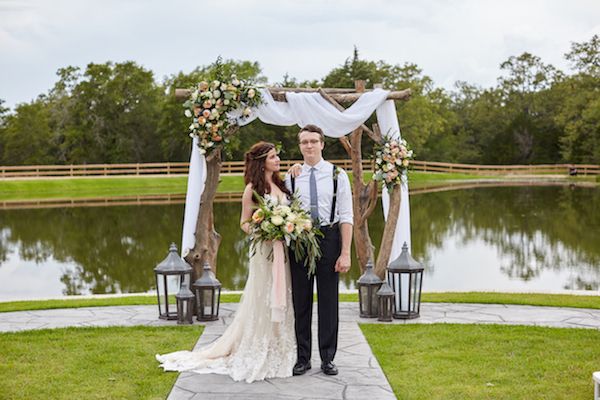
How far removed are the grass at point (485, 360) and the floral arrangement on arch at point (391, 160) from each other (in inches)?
78.1

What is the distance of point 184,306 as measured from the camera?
909cm

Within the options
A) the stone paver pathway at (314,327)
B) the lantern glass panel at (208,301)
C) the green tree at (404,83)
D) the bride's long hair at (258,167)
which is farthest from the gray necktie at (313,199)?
the green tree at (404,83)

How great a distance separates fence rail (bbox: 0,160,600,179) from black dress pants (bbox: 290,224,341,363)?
3721 centimetres

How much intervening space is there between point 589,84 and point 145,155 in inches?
1149

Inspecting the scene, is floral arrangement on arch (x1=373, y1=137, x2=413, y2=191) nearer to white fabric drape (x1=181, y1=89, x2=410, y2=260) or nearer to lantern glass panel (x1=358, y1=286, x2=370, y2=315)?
white fabric drape (x1=181, y1=89, x2=410, y2=260)

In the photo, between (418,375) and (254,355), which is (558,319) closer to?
(418,375)

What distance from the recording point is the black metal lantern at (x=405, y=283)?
9320mm

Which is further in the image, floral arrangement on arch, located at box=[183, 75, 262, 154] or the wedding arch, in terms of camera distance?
the wedding arch

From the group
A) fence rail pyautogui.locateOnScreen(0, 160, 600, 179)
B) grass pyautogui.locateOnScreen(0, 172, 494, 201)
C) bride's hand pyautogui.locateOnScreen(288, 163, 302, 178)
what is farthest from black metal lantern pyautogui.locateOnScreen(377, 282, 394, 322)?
fence rail pyautogui.locateOnScreen(0, 160, 600, 179)

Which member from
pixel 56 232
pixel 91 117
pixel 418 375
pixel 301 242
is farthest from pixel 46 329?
pixel 91 117

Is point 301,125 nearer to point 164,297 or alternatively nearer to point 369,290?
point 369,290

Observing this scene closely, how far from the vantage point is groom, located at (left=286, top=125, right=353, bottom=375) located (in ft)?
22.2

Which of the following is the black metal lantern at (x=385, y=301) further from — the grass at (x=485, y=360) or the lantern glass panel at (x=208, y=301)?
the lantern glass panel at (x=208, y=301)

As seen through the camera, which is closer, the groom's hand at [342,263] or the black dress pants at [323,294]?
the groom's hand at [342,263]
